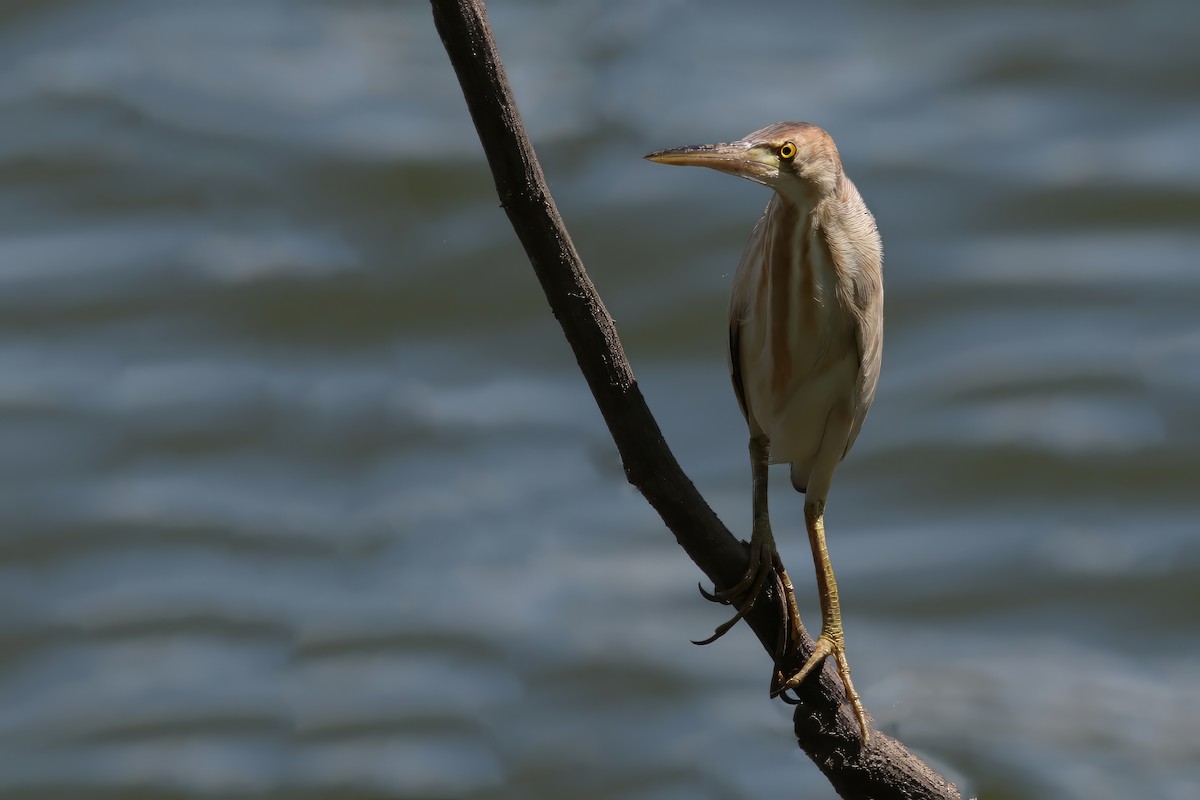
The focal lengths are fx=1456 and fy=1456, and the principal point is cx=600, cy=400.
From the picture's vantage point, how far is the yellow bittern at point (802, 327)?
1.87 meters

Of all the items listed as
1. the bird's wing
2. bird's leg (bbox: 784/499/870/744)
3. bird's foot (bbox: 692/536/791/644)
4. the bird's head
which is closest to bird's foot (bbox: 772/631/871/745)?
bird's leg (bbox: 784/499/870/744)

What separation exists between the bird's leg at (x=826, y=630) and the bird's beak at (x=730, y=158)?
56cm

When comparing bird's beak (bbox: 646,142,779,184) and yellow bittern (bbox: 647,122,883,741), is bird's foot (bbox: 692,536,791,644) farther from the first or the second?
bird's beak (bbox: 646,142,779,184)

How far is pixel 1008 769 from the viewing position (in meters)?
4.42

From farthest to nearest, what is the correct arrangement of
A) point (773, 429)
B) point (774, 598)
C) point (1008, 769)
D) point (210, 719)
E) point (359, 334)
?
point (359, 334)
point (210, 719)
point (1008, 769)
point (773, 429)
point (774, 598)

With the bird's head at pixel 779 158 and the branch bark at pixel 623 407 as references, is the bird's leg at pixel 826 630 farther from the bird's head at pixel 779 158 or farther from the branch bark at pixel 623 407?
the bird's head at pixel 779 158

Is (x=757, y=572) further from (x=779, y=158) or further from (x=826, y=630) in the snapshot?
(x=779, y=158)

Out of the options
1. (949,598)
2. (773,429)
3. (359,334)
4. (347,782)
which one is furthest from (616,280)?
(773,429)

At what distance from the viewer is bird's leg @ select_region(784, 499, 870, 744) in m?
1.96

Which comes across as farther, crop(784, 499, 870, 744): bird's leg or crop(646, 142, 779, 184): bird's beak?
crop(784, 499, 870, 744): bird's leg

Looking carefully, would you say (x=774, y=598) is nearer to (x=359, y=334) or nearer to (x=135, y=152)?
(x=359, y=334)

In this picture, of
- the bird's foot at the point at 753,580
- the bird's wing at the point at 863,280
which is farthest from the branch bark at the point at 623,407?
the bird's wing at the point at 863,280

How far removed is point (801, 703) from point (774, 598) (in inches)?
6.6

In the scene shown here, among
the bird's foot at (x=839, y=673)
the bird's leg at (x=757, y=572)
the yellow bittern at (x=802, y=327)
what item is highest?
the yellow bittern at (x=802, y=327)
